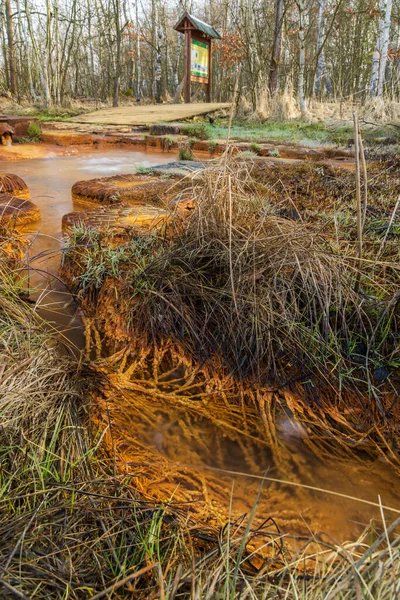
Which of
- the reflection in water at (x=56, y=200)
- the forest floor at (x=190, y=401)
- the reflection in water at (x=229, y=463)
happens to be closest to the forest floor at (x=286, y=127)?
the reflection in water at (x=56, y=200)

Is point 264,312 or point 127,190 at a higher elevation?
point 127,190

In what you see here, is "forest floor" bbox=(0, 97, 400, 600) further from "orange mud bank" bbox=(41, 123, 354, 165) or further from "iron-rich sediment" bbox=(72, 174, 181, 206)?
"orange mud bank" bbox=(41, 123, 354, 165)

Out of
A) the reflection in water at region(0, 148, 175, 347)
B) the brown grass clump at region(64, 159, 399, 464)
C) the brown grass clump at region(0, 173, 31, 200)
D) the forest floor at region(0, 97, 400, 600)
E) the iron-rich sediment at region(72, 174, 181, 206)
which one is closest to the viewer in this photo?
the forest floor at region(0, 97, 400, 600)

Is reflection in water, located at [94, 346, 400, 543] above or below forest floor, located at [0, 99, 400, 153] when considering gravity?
below

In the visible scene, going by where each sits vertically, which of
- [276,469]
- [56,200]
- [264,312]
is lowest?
[276,469]

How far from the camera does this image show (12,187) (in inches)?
136

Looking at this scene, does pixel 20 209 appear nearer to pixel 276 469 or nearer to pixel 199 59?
pixel 276 469

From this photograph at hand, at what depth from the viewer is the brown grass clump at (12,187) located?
11.2 ft

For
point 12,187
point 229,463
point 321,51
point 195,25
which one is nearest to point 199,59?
point 195,25

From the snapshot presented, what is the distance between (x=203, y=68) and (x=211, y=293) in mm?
12904

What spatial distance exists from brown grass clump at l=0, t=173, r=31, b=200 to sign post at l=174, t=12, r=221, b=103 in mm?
10006

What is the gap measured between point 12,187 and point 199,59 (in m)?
11.0

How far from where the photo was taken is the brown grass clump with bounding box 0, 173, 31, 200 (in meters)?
3.42

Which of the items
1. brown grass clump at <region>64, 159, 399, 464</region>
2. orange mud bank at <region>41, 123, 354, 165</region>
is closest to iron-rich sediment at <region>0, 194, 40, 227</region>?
brown grass clump at <region>64, 159, 399, 464</region>
